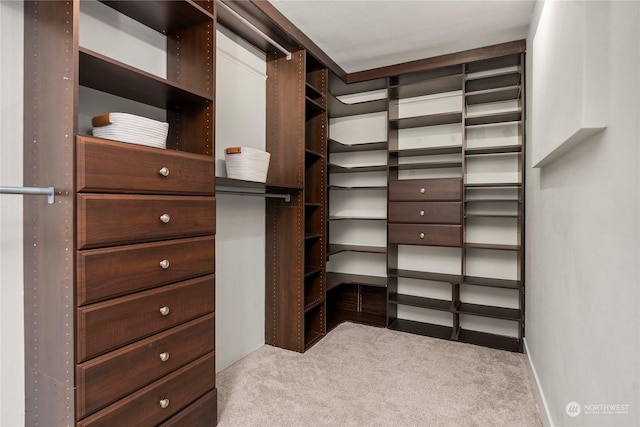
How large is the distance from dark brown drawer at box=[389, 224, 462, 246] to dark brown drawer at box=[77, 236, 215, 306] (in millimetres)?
1812

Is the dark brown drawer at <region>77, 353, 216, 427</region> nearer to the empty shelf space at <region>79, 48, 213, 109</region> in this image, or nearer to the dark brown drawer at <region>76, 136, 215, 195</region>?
the dark brown drawer at <region>76, 136, 215, 195</region>

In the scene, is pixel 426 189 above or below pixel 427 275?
above

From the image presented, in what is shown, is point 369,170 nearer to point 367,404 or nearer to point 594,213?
point 367,404

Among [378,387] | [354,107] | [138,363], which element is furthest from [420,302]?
[138,363]

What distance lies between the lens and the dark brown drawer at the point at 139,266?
1.19 m

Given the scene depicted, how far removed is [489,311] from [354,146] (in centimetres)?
183

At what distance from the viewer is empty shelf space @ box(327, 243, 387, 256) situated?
323 centimetres

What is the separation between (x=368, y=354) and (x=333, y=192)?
1659 millimetres

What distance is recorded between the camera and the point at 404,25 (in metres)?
2.48

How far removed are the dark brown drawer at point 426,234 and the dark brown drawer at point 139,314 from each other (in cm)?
182

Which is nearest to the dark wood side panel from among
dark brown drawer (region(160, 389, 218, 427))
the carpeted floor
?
dark brown drawer (region(160, 389, 218, 427))

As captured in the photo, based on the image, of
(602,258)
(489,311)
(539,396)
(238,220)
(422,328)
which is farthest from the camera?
(422,328)

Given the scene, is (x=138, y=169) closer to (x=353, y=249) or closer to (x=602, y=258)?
(x=602, y=258)

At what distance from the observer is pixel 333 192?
3680mm
